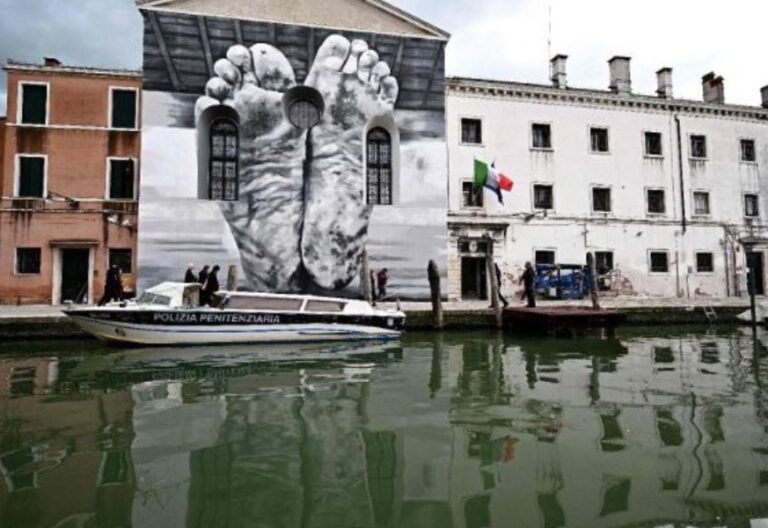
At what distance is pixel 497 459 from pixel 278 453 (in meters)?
1.98

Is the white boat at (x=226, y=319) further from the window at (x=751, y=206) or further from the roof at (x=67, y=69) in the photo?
the window at (x=751, y=206)

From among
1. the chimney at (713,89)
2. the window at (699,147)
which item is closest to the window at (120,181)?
the window at (699,147)

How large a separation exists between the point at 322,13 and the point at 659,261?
55.0 ft

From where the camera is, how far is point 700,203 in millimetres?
24297

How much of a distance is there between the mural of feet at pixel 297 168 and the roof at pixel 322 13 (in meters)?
0.82

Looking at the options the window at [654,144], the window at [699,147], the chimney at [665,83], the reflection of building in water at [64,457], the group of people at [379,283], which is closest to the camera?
the reflection of building in water at [64,457]

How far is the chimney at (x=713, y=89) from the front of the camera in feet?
82.3

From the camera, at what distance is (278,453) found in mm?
5117

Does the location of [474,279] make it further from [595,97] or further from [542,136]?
[595,97]

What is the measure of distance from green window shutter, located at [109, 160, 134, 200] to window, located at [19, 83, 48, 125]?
8.71 ft

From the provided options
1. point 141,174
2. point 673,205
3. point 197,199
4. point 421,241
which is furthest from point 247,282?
point 673,205

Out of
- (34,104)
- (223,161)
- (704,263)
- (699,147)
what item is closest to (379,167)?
(223,161)

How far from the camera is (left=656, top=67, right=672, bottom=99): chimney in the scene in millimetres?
24469

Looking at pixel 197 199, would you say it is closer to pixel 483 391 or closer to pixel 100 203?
pixel 100 203
